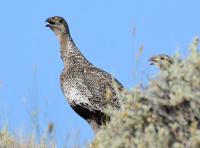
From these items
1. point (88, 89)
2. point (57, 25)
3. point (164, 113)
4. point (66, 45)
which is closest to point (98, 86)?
point (88, 89)

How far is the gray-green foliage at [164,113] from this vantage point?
4.79 meters

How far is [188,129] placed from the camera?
15.8ft

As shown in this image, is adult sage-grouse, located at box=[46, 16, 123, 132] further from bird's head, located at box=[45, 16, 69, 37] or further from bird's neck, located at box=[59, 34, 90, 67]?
bird's head, located at box=[45, 16, 69, 37]

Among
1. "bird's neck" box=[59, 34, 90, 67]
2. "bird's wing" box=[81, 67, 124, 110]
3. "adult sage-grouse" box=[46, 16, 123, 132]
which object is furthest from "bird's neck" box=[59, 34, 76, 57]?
"bird's wing" box=[81, 67, 124, 110]

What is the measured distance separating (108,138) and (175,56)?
695 mm

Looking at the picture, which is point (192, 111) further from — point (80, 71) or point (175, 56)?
point (80, 71)

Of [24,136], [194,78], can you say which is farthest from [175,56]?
[24,136]

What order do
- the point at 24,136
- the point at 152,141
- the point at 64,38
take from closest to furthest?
the point at 152,141 → the point at 24,136 → the point at 64,38

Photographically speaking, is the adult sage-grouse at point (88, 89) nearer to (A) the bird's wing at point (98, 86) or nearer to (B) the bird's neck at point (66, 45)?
(A) the bird's wing at point (98, 86)

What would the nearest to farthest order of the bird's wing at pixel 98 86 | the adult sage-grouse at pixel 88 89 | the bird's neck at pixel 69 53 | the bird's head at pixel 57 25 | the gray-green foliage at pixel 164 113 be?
the gray-green foliage at pixel 164 113, the adult sage-grouse at pixel 88 89, the bird's wing at pixel 98 86, the bird's neck at pixel 69 53, the bird's head at pixel 57 25

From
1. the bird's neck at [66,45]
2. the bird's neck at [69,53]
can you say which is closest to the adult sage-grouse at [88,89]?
the bird's neck at [69,53]

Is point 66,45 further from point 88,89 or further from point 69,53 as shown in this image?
point 88,89

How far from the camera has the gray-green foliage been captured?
15.7 ft

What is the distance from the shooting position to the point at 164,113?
4926mm
